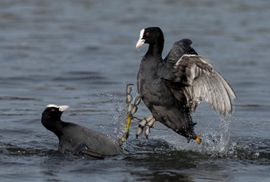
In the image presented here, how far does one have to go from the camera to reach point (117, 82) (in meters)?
14.6

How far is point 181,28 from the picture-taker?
19375mm

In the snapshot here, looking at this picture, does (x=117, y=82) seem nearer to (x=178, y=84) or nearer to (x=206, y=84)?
(x=178, y=84)

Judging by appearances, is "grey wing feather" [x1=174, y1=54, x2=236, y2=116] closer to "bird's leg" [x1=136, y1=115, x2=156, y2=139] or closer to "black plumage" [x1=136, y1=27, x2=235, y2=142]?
"black plumage" [x1=136, y1=27, x2=235, y2=142]

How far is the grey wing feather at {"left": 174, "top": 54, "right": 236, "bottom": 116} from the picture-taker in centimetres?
935

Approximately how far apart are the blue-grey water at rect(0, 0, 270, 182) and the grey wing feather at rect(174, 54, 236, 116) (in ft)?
2.01

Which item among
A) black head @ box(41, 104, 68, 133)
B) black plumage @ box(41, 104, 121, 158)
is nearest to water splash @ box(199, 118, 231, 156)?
black plumage @ box(41, 104, 121, 158)

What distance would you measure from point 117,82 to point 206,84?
201 inches

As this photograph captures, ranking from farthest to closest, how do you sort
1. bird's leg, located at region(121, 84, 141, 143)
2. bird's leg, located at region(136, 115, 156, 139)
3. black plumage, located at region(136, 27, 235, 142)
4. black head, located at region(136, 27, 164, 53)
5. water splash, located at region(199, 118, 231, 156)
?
water splash, located at region(199, 118, 231, 156) → bird's leg, located at region(136, 115, 156, 139) → black head, located at region(136, 27, 164, 53) → bird's leg, located at region(121, 84, 141, 143) → black plumage, located at region(136, 27, 235, 142)

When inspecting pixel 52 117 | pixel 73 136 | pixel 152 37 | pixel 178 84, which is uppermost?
pixel 152 37

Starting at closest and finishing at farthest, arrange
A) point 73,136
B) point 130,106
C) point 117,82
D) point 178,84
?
point 73,136 < point 130,106 < point 178,84 < point 117,82

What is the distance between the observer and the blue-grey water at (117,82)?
30.5 feet

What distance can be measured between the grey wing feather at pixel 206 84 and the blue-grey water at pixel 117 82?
0.61 m

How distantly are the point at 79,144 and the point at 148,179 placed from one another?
1.02 meters

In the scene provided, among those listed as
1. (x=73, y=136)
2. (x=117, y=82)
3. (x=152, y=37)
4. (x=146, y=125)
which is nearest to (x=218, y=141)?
(x=146, y=125)
